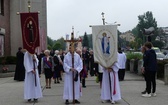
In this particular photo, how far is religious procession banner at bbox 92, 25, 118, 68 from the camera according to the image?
1159 cm

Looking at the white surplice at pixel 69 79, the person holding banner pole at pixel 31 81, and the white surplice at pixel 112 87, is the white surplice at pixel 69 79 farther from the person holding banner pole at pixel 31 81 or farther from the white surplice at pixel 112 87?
the person holding banner pole at pixel 31 81

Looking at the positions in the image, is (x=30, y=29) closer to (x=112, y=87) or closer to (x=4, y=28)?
(x=112, y=87)

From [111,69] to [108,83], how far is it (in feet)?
1.51

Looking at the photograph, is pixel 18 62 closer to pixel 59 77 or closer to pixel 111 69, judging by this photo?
pixel 59 77

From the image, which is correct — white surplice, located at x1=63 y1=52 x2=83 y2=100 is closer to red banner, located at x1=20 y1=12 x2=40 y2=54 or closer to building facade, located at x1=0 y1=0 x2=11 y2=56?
red banner, located at x1=20 y1=12 x2=40 y2=54

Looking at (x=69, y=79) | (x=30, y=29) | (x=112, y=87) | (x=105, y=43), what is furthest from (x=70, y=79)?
(x=30, y=29)

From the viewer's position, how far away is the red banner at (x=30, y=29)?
12031 mm

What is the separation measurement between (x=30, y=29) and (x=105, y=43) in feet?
8.44

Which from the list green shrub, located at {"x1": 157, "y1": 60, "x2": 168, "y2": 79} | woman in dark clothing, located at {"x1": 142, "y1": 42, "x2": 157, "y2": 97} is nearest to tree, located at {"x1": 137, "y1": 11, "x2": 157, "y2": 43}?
green shrub, located at {"x1": 157, "y1": 60, "x2": 168, "y2": 79}

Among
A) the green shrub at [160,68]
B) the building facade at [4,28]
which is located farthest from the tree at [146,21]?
the green shrub at [160,68]

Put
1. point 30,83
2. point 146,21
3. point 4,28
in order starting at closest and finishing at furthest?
point 30,83
point 4,28
point 146,21

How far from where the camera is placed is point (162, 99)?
11883 millimetres

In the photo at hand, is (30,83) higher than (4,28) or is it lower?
lower

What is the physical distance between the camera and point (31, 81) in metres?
11.9
